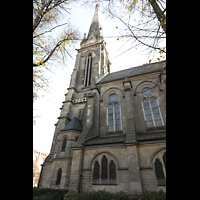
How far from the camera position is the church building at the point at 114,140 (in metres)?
8.44

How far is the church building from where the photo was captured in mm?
8438

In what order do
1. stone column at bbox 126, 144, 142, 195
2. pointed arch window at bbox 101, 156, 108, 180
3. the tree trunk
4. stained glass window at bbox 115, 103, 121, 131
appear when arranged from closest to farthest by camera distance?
the tree trunk → stone column at bbox 126, 144, 142, 195 → pointed arch window at bbox 101, 156, 108, 180 → stained glass window at bbox 115, 103, 121, 131

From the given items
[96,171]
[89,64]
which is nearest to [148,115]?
[96,171]

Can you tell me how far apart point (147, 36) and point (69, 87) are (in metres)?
16.9

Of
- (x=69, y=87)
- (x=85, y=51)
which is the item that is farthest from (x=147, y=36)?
(x=85, y=51)

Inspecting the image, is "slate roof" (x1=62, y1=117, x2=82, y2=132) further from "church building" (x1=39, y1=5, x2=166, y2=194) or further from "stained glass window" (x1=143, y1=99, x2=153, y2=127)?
"stained glass window" (x1=143, y1=99, x2=153, y2=127)

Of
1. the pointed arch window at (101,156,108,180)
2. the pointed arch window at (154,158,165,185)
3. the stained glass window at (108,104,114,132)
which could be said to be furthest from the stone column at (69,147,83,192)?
the pointed arch window at (154,158,165,185)

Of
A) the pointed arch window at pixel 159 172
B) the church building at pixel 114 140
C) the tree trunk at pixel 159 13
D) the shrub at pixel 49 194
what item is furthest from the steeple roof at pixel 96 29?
the shrub at pixel 49 194

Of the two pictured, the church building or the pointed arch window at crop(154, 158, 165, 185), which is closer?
the pointed arch window at crop(154, 158, 165, 185)

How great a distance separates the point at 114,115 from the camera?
13562mm

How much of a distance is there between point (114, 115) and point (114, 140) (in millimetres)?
3764

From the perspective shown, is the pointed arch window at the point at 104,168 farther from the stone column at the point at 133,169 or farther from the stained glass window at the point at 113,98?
the stained glass window at the point at 113,98

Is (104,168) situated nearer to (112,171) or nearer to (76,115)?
(112,171)
